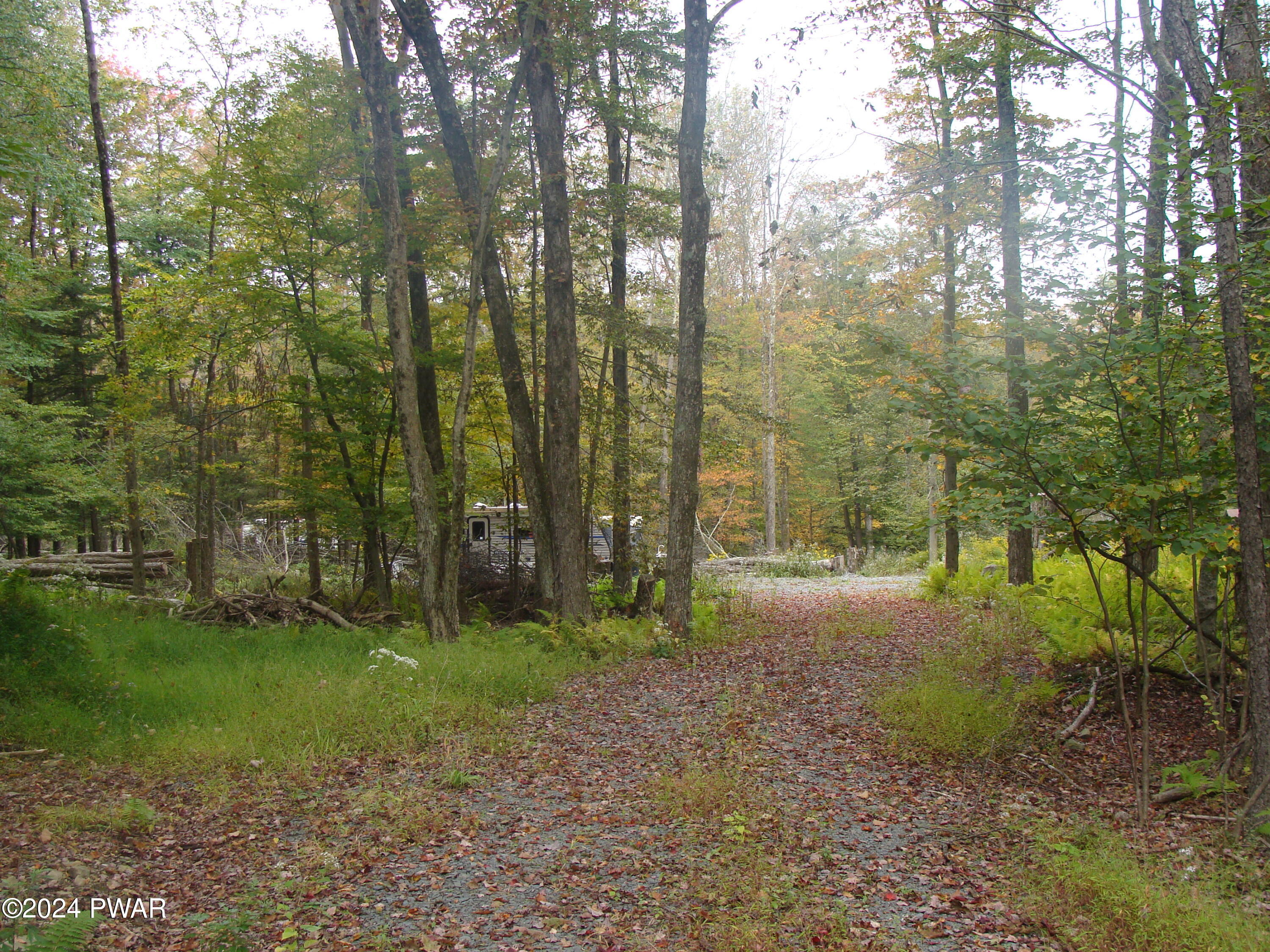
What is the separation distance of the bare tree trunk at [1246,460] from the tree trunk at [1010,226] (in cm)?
375

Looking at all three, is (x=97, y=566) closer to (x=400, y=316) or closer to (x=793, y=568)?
(x=400, y=316)

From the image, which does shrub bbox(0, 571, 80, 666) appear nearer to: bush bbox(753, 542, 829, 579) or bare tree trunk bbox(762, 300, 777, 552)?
bush bbox(753, 542, 829, 579)

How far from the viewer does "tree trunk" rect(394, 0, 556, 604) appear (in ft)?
33.9

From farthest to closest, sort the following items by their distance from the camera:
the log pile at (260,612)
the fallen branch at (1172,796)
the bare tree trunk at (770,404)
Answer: the bare tree trunk at (770,404)
the log pile at (260,612)
the fallen branch at (1172,796)

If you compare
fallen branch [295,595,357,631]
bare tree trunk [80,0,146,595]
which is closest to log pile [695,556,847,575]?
fallen branch [295,595,357,631]

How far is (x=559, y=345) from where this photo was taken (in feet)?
34.6

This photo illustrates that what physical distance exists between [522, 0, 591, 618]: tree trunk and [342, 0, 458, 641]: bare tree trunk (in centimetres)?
187

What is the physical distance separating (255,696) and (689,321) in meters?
6.66

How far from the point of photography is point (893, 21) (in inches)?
285

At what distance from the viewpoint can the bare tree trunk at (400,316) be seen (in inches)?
362

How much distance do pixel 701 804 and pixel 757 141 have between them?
21.5 m

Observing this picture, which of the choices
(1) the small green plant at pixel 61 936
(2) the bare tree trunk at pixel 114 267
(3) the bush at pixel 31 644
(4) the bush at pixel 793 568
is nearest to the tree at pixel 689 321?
(3) the bush at pixel 31 644

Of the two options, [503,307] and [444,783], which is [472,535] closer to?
[503,307]

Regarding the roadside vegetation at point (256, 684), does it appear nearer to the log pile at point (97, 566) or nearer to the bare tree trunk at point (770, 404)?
the log pile at point (97, 566)
